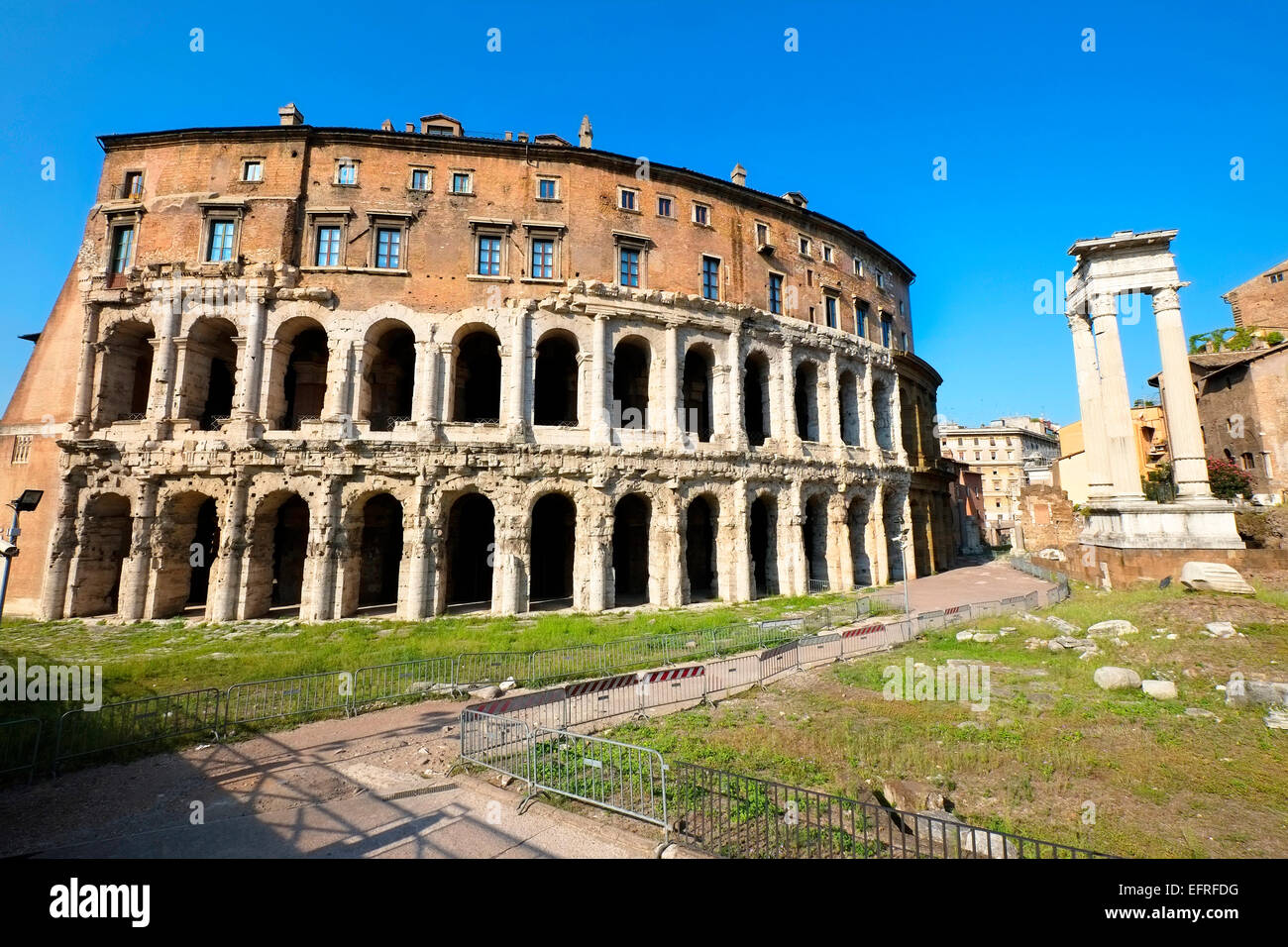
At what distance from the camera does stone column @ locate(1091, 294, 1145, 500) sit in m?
21.7

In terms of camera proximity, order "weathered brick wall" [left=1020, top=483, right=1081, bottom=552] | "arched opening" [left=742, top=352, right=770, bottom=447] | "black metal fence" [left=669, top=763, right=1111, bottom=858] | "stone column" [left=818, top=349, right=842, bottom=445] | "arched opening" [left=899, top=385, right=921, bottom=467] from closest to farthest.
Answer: "black metal fence" [left=669, top=763, right=1111, bottom=858] < "arched opening" [left=742, top=352, right=770, bottom=447] < "stone column" [left=818, top=349, right=842, bottom=445] < "arched opening" [left=899, top=385, right=921, bottom=467] < "weathered brick wall" [left=1020, top=483, right=1081, bottom=552]

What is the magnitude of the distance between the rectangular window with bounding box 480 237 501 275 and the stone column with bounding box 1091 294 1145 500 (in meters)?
26.9

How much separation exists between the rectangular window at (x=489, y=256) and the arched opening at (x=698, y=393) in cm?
985

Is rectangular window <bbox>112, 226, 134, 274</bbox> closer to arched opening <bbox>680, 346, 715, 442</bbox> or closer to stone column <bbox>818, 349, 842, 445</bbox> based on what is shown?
arched opening <bbox>680, 346, 715, 442</bbox>

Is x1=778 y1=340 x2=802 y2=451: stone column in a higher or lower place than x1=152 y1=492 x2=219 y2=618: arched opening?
higher

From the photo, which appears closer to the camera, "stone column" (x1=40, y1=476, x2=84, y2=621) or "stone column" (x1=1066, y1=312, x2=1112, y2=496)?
"stone column" (x1=40, y1=476, x2=84, y2=621)

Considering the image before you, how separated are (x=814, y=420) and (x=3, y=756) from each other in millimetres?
Answer: 28497

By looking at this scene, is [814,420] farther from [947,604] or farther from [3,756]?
[3,756]

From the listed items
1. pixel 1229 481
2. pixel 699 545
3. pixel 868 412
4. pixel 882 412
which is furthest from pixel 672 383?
pixel 1229 481

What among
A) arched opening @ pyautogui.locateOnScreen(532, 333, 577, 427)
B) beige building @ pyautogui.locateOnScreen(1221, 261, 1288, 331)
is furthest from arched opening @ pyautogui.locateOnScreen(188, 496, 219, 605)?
beige building @ pyautogui.locateOnScreen(1221, 261, 1288, 331)

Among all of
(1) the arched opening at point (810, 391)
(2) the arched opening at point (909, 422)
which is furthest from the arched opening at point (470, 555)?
(2) the arched opening at point (909, 422)

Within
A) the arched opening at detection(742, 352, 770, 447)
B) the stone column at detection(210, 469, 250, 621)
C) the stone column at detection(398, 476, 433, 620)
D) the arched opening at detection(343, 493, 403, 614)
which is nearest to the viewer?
the stone column at detection(210, 469, 250, 621)

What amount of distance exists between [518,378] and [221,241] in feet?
46.8
